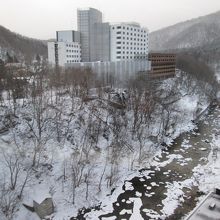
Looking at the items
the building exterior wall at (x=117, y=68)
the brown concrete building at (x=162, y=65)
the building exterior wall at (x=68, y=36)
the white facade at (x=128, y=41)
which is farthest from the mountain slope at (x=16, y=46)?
the brown concrete building at (x=162, y=65)

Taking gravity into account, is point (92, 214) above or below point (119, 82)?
below

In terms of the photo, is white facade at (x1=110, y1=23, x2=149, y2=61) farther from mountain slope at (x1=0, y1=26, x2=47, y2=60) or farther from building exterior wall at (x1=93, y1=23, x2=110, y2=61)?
mountain slope at (x1=0, y1=26, x2=47, y2=60)

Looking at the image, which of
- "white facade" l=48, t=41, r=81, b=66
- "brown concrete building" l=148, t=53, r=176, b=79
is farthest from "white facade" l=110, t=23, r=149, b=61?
"white facade" l=48, t=41, r=81, b=66

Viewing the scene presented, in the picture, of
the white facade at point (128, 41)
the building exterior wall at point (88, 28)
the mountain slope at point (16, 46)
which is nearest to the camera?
the building exterior wall at point (88, 28)

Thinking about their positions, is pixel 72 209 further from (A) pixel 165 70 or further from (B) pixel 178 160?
(A) pixel 165 70

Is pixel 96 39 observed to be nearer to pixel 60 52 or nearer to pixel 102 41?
pixel 102 41

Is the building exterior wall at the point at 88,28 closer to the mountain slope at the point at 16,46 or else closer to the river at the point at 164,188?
the mountain slope at the point at 16,46

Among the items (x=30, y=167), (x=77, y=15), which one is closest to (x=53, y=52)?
(x=77, y=15)

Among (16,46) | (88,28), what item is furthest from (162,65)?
(16,46)
